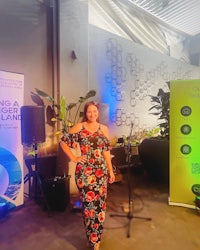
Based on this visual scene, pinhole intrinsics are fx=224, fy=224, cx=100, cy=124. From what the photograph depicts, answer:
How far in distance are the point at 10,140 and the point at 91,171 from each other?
1553 millimetres

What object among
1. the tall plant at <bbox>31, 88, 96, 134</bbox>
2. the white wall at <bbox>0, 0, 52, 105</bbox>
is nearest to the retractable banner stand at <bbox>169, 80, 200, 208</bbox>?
the tall plant at <bbox>31, 88, 96, 134</bbox>

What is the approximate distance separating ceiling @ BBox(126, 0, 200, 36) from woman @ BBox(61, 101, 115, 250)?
4074 millimetres

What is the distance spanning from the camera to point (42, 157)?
3723mm

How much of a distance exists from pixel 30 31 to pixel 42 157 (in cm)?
214

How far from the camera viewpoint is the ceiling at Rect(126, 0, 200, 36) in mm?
5281

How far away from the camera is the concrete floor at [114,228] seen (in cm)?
236

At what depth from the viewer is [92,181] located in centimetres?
211

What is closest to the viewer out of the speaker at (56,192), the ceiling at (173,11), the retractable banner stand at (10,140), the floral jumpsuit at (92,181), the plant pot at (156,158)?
the floral jumpsuit at (92,181)

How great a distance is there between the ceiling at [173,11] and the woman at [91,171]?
13.4 ft

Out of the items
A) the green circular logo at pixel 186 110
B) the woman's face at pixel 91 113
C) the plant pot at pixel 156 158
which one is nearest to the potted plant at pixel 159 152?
the plant pot at pixel 156 158

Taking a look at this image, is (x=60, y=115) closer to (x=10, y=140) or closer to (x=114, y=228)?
(x=10, y=140)

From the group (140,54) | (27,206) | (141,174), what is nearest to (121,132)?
(141,174)

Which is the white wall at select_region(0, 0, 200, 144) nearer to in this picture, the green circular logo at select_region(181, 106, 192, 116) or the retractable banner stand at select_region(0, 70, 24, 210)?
the retractable banner stand at select_region(0, 70, 24, 210)

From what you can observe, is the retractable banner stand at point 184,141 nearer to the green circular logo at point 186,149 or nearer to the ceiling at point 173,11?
the green circular logo at point 186,149
